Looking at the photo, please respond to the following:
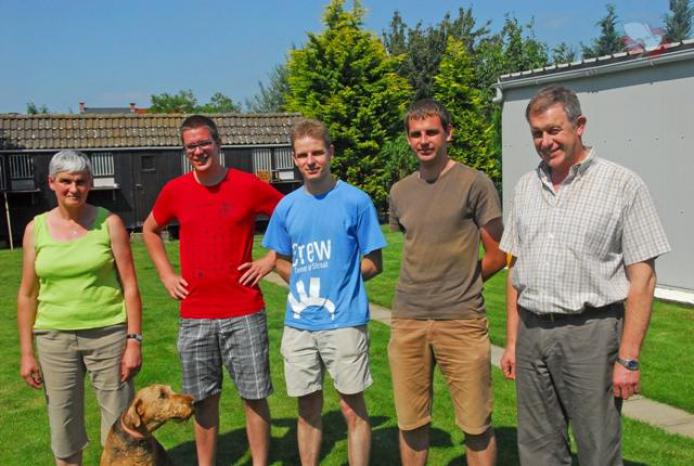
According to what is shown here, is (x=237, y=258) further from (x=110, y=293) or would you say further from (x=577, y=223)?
(x=577, y=223)

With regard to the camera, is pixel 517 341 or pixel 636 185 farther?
pixel 517 341

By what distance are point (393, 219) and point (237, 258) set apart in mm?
909

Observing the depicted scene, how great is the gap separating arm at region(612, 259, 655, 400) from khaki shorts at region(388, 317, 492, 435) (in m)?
0.93

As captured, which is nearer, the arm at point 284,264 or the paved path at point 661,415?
the arm at point 284,264

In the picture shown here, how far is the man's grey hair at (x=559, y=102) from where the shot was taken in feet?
10.2

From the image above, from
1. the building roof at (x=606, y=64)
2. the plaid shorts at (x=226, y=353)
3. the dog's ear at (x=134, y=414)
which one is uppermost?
the building roof at (x=606, y=64)

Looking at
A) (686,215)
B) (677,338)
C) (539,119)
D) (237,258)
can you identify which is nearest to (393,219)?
(237,258)

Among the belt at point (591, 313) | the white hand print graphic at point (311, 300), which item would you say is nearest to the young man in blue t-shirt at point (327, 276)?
the white hand print graphic at point (311, 300)

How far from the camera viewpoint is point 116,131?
23422 millimetres

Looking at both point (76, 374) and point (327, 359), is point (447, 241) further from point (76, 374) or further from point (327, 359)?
point (76, 374)

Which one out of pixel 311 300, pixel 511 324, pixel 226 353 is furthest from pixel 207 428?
pixel 511 324

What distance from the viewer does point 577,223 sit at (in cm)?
307

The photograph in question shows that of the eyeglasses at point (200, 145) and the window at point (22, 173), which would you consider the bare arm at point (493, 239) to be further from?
the window at point (22, 173)

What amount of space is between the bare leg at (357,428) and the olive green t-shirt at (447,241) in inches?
23.3
